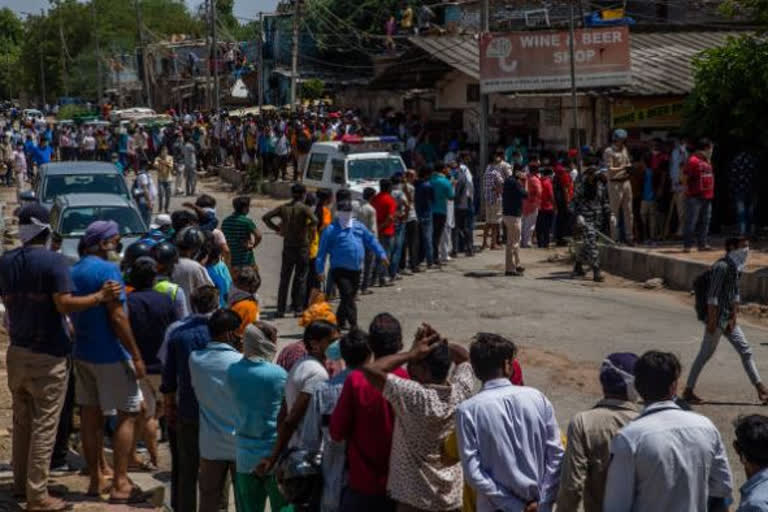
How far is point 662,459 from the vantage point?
5.27 metres

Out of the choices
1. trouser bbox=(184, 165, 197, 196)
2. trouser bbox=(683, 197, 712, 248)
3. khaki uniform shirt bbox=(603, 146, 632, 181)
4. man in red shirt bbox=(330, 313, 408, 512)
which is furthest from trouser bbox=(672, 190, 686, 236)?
trouser bbox=(184, 165, 197, 196)

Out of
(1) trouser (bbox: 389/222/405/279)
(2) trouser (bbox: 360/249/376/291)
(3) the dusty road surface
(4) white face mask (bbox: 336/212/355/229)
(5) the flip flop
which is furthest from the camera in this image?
(1) trouser (bbox: 389/222/405/279)

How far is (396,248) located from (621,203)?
4.69m

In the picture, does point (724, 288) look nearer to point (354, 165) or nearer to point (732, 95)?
point (732, 95)

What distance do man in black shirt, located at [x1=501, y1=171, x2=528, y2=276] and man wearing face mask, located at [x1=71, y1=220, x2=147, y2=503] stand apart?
39.3 ft

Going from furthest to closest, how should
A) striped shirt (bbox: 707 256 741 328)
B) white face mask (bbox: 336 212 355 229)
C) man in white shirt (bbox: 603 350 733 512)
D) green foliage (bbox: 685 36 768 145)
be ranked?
green foliage (bbox: 685 36 768 145) → white face mask (bbox: 336 212 355 229) → striped shirt (bbox: 707 256 741 328) → man in white shirt (bbox: 603 350 733 512)

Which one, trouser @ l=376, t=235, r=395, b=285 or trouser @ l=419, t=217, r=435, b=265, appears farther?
trouser @ l=419, t=217, r=435, b=265

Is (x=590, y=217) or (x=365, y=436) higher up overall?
(x=590, y=217)

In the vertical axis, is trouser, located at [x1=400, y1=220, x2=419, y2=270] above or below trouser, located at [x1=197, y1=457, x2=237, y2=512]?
A: above

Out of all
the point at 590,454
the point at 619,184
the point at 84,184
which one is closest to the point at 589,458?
the point at 590,454

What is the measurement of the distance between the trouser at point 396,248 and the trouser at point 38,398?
37.9 feet

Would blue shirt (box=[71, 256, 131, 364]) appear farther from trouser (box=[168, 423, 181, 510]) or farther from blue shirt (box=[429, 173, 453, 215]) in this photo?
blue shirt (box=[429, 173, 453, 215])

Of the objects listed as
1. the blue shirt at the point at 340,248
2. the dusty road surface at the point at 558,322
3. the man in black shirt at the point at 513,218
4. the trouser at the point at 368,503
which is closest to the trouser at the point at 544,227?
the dusty road surface at the point at 558,322

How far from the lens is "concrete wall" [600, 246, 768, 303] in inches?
703
